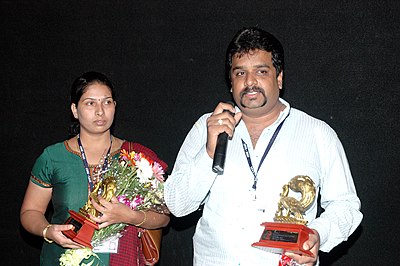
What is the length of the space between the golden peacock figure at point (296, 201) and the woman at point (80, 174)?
733 mm

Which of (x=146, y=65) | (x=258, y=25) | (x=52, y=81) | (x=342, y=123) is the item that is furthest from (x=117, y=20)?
(x=342, y=123)

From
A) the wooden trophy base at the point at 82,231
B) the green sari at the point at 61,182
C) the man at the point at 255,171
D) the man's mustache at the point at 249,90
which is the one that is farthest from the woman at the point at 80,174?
the man's mustache at the point at 249,90

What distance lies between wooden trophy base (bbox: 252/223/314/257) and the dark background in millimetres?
1362

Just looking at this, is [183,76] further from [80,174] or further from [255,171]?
[255,171]

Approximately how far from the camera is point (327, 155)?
229 cm

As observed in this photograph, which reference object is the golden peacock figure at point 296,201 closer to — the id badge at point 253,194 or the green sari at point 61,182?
the id badge at point 253,194

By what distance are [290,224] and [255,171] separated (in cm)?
36

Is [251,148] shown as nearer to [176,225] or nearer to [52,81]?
[176,225]

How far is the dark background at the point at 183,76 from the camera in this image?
314 centimetres

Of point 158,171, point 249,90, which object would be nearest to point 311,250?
point 249,90

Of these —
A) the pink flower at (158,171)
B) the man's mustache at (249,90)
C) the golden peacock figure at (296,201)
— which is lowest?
the golden peacock figure at (296,201)

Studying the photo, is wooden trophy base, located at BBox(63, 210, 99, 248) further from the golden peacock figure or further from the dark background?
the dark background

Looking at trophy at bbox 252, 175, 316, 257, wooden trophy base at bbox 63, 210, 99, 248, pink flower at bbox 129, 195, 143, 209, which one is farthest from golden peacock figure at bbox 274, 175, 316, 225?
wooden trophy base at bbox 63, 210, 99, 248

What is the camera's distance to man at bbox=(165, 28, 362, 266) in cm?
215
